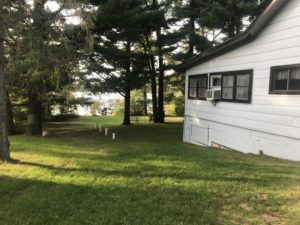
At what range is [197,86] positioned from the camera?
13.7 m

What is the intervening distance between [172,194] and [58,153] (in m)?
5.39

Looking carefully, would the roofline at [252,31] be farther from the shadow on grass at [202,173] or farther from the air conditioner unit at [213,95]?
the shadow on grass at [202,173]

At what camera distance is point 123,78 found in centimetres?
1777

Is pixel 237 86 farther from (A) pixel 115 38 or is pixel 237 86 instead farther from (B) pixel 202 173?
(A) pixel 115 38

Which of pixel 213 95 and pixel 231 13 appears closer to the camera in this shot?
pixel 213 95

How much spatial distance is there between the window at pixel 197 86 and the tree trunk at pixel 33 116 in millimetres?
7094

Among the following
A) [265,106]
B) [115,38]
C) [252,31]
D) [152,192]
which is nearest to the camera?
[152,192]

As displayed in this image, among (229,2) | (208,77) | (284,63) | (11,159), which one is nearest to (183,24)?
(229,2)

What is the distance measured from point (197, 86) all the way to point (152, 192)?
8965 millimetres

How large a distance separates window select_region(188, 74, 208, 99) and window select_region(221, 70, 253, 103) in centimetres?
166

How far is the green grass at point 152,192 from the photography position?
14.1 feet

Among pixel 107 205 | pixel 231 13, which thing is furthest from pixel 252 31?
pixel 231 13

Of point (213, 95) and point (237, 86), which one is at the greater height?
point (237, 86)

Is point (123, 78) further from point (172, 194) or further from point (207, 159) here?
point (172, 194)
